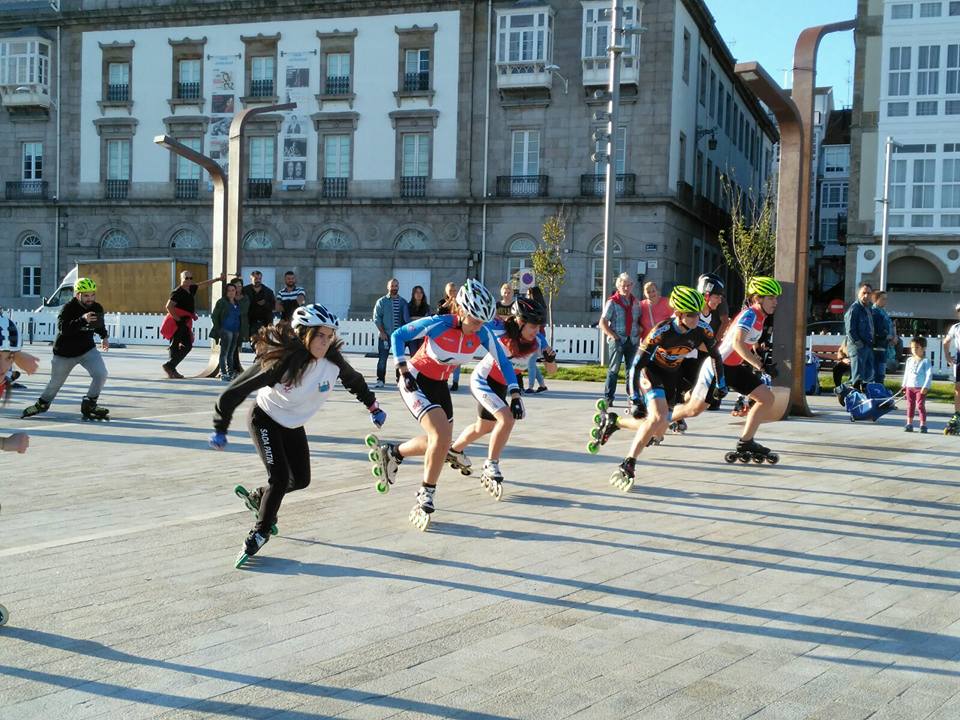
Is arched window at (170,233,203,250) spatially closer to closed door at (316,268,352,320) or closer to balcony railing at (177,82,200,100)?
closed door at (316,268,352,320)

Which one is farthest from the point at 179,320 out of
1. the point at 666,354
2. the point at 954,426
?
the point at 954,426

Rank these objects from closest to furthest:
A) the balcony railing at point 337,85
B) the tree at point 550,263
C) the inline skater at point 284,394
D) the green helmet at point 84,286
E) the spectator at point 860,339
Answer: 1. the inline skater at point 284,394
2. the green helmet at point 84,286
3. the spectator at point 860,339
4. the tree at point 550,263
5. the balcony railing at point 337,85

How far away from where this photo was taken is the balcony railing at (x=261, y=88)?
4441 cm

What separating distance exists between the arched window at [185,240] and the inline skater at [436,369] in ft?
126

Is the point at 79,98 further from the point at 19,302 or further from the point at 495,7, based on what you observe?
the point at 495,7

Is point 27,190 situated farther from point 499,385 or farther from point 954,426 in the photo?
point 499,385

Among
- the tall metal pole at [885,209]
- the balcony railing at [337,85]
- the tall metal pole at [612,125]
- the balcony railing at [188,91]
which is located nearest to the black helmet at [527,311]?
the tall metal pole at [612,125]

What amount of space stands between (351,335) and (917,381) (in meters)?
20.2

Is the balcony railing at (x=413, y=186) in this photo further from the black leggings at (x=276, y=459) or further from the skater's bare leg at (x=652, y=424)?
the black leggings at (x=276, y=459)

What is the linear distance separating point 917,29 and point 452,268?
19206 mm

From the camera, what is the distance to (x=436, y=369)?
791 centimetres

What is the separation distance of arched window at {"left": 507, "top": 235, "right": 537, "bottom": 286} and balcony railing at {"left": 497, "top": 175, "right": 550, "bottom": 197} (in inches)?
66.1

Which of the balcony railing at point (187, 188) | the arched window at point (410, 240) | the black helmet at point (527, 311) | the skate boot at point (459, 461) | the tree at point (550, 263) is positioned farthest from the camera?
the balcony railing at point (187, 188)

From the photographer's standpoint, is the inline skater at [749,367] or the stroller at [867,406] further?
the stroller at [867,406]
